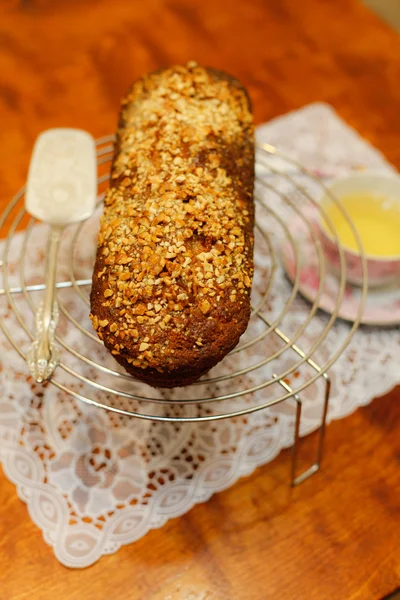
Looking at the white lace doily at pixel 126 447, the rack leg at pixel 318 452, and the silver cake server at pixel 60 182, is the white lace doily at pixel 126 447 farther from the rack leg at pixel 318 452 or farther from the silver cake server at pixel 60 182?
the silver cake server at pixel 60 182

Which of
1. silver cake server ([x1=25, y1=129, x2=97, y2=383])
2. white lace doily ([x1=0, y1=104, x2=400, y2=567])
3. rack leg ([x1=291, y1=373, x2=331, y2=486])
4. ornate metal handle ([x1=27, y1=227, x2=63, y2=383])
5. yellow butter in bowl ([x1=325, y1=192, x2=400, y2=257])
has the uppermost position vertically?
yellow butter in bowl ([x1=325, y1=192, x2=400, y2=257])

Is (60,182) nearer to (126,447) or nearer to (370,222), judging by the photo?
(126,447)

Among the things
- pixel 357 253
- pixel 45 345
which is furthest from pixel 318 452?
pixel 45 345

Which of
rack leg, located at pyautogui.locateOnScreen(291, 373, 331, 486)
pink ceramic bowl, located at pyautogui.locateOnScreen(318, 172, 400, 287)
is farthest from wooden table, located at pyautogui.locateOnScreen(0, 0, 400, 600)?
pink ceramic bowl, located at pyautogui.locateOnScreen(318, 172, 400, 287)

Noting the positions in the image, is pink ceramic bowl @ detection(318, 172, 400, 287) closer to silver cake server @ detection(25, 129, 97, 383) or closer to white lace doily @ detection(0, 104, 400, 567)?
white lace doily @ detection(0, 104, 400, 567)

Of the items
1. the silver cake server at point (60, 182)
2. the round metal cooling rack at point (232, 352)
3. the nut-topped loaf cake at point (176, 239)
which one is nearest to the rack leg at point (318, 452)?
the round metal cooling rack at point (232, 352)
